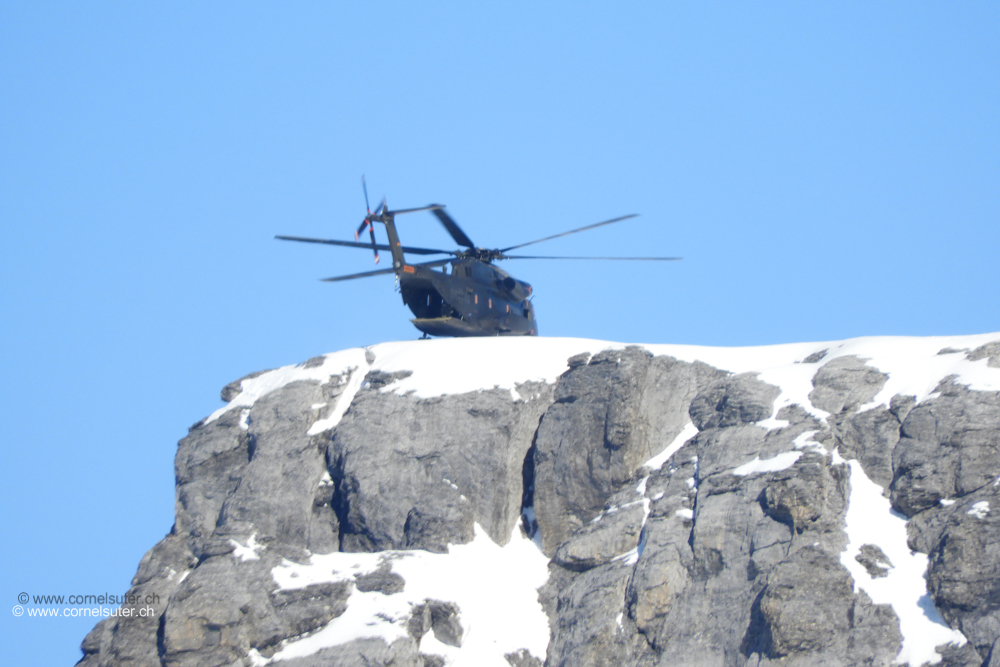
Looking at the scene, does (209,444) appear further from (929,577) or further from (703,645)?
(929,577)

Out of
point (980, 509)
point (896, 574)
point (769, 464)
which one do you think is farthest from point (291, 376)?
point (980, 509)

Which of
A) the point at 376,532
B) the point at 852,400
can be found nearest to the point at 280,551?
the point at 376,532

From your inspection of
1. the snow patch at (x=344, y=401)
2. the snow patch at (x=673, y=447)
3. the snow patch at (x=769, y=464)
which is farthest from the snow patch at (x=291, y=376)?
the snow patch at (x=769, y=464)

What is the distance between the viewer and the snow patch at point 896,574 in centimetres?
3164

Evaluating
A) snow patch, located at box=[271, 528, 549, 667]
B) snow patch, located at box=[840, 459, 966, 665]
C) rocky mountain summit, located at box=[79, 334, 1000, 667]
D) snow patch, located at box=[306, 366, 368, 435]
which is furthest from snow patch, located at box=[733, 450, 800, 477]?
snow patch, located at box=[306, 366, 368, 435]

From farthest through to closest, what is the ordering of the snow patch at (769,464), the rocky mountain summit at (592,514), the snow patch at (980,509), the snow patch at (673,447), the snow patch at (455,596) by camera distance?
the snow patch at (673,447) → the snow patch at (769,464) → the snow patch at (455,596) → the rocky mountain summit at (592,514) → the snow patch at (980,509)

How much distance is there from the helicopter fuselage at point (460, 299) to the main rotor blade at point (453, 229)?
3.20 feet

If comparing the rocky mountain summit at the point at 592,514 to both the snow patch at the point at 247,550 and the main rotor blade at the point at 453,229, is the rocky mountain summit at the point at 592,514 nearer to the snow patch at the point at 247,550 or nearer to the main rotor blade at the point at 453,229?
the snow patch at the point at 247,550

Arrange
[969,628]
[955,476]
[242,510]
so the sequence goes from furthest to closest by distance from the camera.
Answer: [242,510] → [955,476] → [969,628]

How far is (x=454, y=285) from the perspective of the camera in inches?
1957

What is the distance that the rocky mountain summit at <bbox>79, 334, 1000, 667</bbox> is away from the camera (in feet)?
110

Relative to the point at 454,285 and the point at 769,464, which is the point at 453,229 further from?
the point at 769,464

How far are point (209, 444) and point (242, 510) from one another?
183 inches

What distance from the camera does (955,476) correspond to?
35.9 m
